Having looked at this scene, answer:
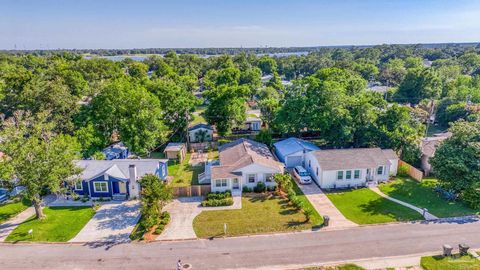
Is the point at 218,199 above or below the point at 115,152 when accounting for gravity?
below

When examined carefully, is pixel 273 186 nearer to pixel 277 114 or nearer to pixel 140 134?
pixel 277 114

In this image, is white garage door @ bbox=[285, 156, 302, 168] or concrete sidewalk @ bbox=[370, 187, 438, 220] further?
white garage door @ bbox=[285, 156, 302, 168]

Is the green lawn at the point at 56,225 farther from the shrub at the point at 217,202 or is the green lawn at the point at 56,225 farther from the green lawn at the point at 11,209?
the shrub at the point at 217,202

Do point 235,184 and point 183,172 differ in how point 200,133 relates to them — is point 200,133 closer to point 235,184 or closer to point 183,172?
point 183,172

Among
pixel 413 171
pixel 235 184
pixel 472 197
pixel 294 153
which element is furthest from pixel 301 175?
pixel 472 197

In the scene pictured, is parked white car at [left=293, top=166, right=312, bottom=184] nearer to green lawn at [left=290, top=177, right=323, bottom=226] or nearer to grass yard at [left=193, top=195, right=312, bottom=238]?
green lawn at [left=290, top=177, right=323, bottom=226]

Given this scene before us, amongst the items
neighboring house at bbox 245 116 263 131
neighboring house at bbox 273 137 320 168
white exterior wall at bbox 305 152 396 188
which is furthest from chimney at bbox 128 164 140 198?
neighboring house at bbox 245 116 263 131
